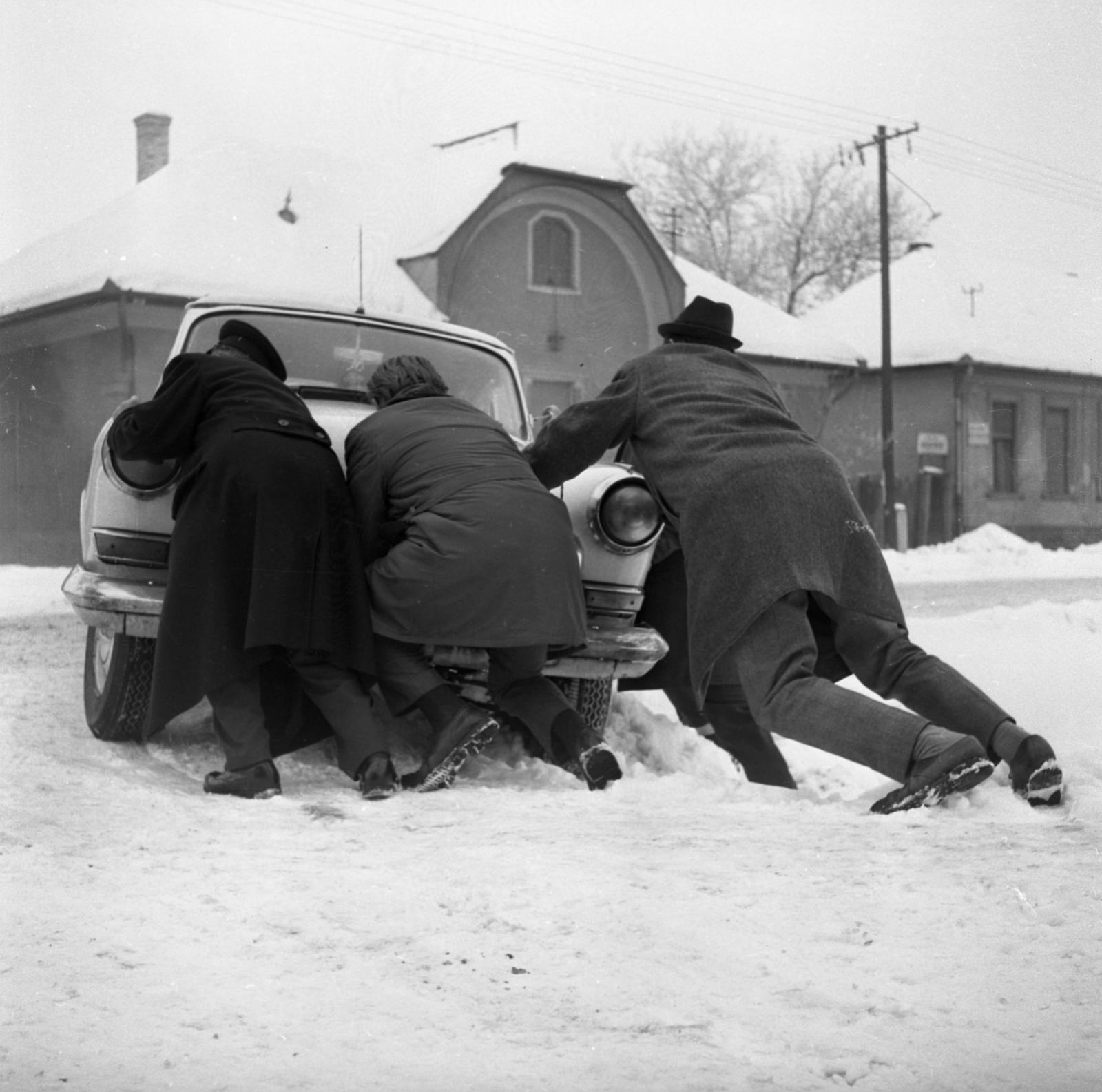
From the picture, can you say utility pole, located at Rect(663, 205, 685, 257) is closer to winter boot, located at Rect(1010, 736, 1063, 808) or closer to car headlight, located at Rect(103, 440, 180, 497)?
car headlight, located at Rect(103, 440, 180, 497)

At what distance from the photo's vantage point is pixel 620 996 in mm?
2184

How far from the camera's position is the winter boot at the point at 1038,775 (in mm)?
3111

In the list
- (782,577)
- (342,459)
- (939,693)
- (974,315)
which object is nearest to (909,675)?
(939,693)

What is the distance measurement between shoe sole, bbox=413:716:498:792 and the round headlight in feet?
2.80

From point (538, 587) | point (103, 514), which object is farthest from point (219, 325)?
point (538, 587)

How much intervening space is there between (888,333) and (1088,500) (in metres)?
3.03

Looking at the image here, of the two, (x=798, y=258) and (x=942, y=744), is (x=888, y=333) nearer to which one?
(x=798, y=258)

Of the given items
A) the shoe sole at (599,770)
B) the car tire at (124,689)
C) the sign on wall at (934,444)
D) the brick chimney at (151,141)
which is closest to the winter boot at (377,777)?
the shoe sole at (599,770)

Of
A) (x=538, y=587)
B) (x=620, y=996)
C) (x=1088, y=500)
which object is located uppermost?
(x=1088, y=500)

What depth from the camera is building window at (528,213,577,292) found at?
6.30 meters

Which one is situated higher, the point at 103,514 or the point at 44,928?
the point at 103,514

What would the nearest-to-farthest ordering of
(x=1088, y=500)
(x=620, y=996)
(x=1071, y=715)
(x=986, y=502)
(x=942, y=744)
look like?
1. (x=620, y=996)
2. (x=942, y=744)
3. (x=1088, y=500)
4. (x=1071, y=715)
5. (x=986, y=502)

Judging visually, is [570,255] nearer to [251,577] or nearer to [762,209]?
[762,209]

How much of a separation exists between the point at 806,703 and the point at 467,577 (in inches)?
38.3
